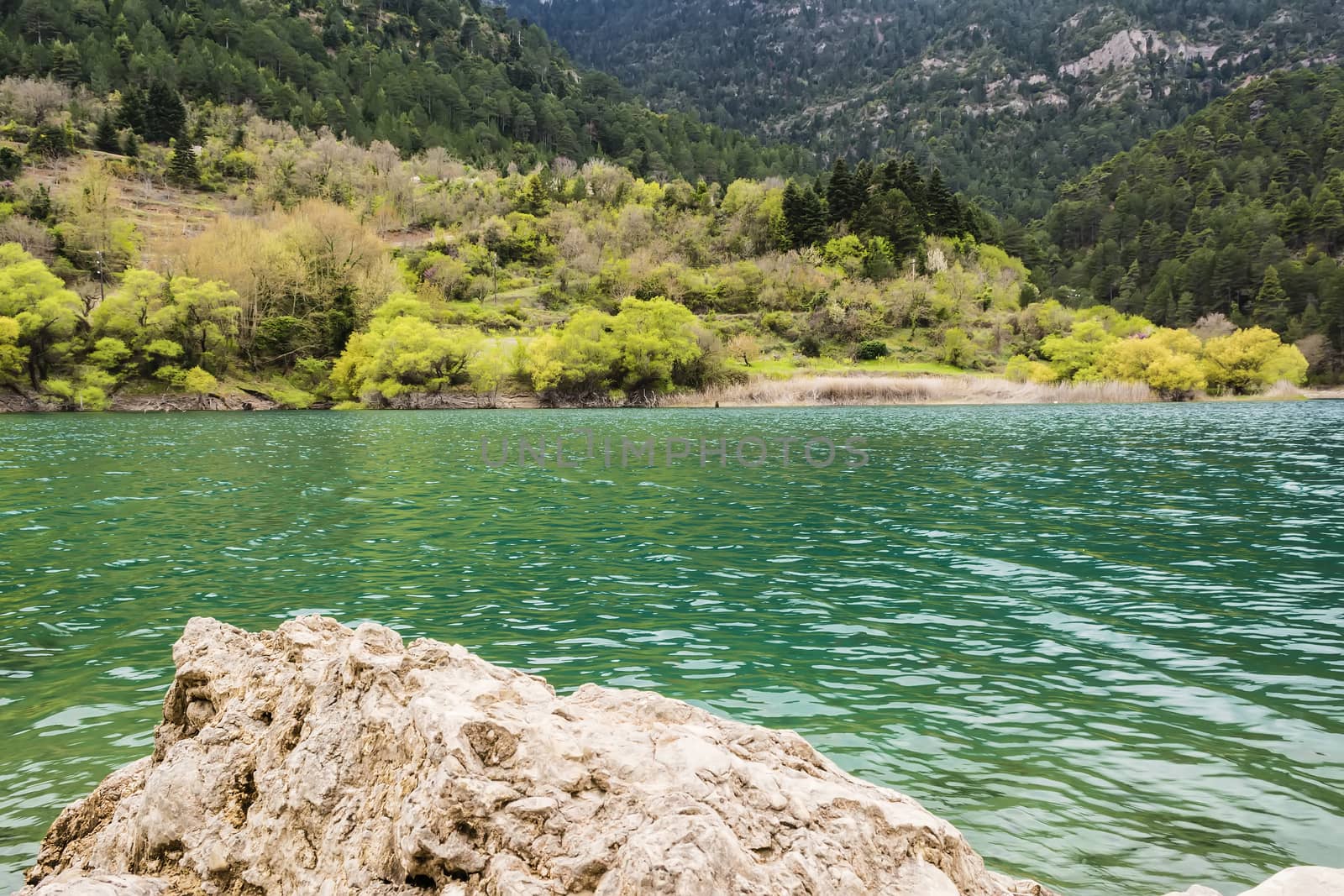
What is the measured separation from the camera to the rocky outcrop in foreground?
119 inches

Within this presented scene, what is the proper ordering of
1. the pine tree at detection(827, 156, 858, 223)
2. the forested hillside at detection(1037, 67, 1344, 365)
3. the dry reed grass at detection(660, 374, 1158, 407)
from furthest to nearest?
the pine tree at detection(827, 156, 858, 223), the forested hillside at detection(1037, 67, 1344, 365), the dry reed grass at detection(660, 374, 1158, 407)

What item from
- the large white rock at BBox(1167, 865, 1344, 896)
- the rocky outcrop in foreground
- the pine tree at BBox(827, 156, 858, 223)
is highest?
the pine tree at BBox(827, 156, 858, 223)

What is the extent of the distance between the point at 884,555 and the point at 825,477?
11174 millimetres

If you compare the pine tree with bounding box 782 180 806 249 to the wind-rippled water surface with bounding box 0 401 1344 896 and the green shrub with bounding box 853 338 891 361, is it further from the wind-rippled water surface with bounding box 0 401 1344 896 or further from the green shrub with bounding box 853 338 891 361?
the wind-rippled water surface with bounding box 0 401 1344 896

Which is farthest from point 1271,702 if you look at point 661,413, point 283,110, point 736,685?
point 283,110

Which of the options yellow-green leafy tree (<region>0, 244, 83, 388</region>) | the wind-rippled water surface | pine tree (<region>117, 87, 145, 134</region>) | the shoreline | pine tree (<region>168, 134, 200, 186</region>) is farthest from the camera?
pine tree (<region>117, 87, 145, 134</region>)

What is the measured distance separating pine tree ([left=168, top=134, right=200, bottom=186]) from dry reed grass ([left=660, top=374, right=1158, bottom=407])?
97285 millimetres

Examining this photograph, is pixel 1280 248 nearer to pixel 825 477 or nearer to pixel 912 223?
pixel 912 223

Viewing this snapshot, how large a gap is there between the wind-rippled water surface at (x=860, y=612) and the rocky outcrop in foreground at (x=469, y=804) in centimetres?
196

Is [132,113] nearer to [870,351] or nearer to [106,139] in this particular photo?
[106,139]

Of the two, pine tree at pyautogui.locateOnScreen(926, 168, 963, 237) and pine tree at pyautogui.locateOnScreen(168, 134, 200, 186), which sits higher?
pine tree at pyautogui.locateOnScreen(168, 134, 200, 186)

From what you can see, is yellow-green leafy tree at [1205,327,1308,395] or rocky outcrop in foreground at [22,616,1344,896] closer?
rocky outcrop in foreground at [22,616,1344,896]

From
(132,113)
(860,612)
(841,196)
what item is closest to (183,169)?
(132,113)

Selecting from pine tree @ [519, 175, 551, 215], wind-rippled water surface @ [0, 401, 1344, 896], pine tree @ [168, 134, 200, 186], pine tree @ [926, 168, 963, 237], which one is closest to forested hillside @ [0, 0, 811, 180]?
pine tree @ [168, 134, 200, 186]
